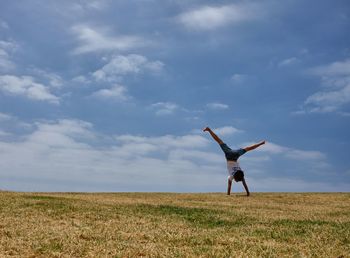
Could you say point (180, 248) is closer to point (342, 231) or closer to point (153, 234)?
A: point (153, 234)

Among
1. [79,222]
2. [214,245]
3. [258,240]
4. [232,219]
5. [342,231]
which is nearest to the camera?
[214,245]

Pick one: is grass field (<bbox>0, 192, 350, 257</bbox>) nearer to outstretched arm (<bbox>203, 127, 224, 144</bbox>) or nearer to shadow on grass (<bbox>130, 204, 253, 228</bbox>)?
shadow on grass (<bbox>130, 204, 253, 228</bbox>)

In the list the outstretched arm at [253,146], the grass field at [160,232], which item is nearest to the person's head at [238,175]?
the outstretched arm at [253,146]

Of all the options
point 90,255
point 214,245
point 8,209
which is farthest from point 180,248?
point 8,209

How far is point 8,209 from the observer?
66.3ft

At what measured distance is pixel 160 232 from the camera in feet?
47.3

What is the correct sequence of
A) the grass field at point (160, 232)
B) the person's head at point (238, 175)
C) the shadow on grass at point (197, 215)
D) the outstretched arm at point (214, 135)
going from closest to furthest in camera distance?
1. the grass field at point (160, 232)
2. the shadow on grass at point (197, 215)
3. the person's head at point (238, 175)
4. the outstretched arm at point (214, 135)

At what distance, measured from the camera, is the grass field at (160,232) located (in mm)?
11172

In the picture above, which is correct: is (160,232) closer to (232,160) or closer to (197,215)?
(197,215)

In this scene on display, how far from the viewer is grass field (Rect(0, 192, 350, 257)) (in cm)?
1117

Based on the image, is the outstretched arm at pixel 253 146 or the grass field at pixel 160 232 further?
the outstretched arm at pixel 253 146

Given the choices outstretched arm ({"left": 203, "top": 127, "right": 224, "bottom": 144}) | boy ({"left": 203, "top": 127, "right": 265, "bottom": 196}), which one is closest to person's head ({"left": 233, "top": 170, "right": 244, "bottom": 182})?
boy ({"left": 203, "top": 127, "right": 265, "bottom": 196})

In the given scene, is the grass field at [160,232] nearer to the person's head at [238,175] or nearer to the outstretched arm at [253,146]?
the person's head at [238,175]

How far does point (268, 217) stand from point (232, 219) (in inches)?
86.5
